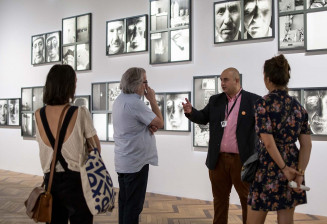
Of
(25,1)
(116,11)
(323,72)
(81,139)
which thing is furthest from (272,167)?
(25,1)

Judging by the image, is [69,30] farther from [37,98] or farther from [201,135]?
[201,135]

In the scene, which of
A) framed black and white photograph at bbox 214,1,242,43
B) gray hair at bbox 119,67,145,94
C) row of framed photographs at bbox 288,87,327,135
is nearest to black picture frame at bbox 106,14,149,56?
framed black and white photograph at bbox 214,1,242,43

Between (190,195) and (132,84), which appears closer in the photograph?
(132,84)

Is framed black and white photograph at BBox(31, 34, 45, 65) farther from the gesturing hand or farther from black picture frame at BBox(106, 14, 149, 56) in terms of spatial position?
the gesturing hand

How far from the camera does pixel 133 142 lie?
340cm

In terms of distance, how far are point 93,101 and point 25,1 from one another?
11.3ft

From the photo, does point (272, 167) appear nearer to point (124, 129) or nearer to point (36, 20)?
point (124, 129)

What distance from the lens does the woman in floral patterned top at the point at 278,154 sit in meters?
2.56

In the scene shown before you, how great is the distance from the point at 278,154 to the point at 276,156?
0.02 m

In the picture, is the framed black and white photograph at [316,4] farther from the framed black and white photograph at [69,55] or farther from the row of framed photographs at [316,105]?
the framed black and white photograph at [69,55]

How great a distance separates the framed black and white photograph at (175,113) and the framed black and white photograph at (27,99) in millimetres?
3940

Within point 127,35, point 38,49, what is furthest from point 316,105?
point 38,49

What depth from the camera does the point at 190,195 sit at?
6277mm

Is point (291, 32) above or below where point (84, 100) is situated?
above
